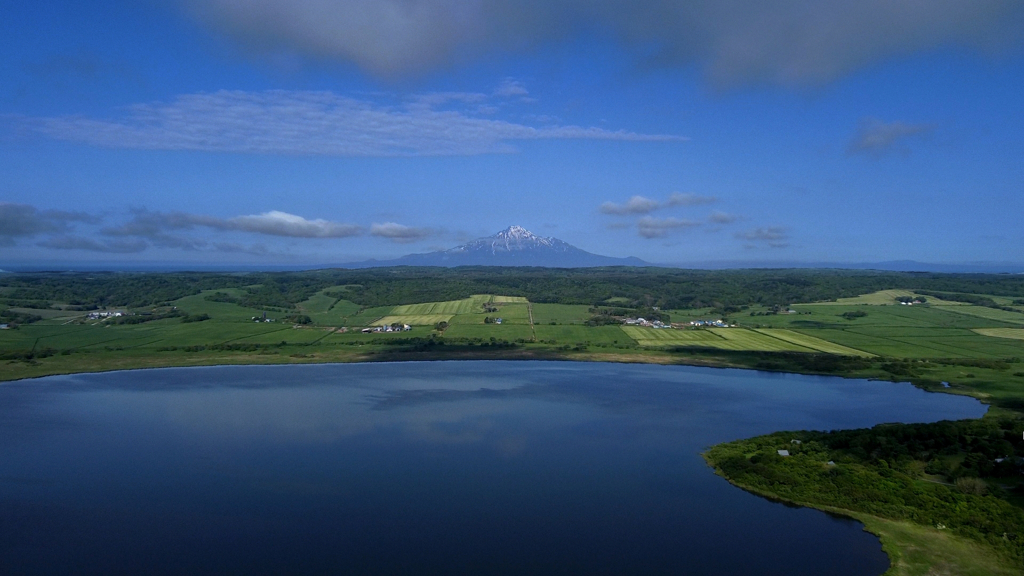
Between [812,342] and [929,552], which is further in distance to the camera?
[812,342]

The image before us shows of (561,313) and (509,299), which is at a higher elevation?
(509,299)

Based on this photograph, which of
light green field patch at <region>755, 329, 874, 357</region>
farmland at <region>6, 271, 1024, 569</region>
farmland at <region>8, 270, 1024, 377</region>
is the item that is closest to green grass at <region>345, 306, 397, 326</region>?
farmland at <region>8, 270, 1024, 377</region>

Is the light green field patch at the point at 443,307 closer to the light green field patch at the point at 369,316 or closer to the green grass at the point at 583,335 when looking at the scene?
the light green field patch at the point at 369,316

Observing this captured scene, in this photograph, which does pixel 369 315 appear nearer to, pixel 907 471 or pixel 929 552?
pixel 907 471

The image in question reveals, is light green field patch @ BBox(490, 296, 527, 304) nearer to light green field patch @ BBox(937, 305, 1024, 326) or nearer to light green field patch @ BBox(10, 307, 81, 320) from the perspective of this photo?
light green field patch @ BBox(10, 307, 81, 320)

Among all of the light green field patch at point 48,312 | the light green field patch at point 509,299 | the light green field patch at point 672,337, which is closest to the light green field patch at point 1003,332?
the light green field patch at point 672,337

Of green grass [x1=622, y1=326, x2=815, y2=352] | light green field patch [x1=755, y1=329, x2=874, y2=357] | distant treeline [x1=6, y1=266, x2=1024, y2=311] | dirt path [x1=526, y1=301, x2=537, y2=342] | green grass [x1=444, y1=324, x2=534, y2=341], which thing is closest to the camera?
light green field patch [x1=755, y1=329, x2=874, y2=357]

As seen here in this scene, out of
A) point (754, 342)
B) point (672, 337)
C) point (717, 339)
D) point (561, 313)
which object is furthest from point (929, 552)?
point (561, 313)
